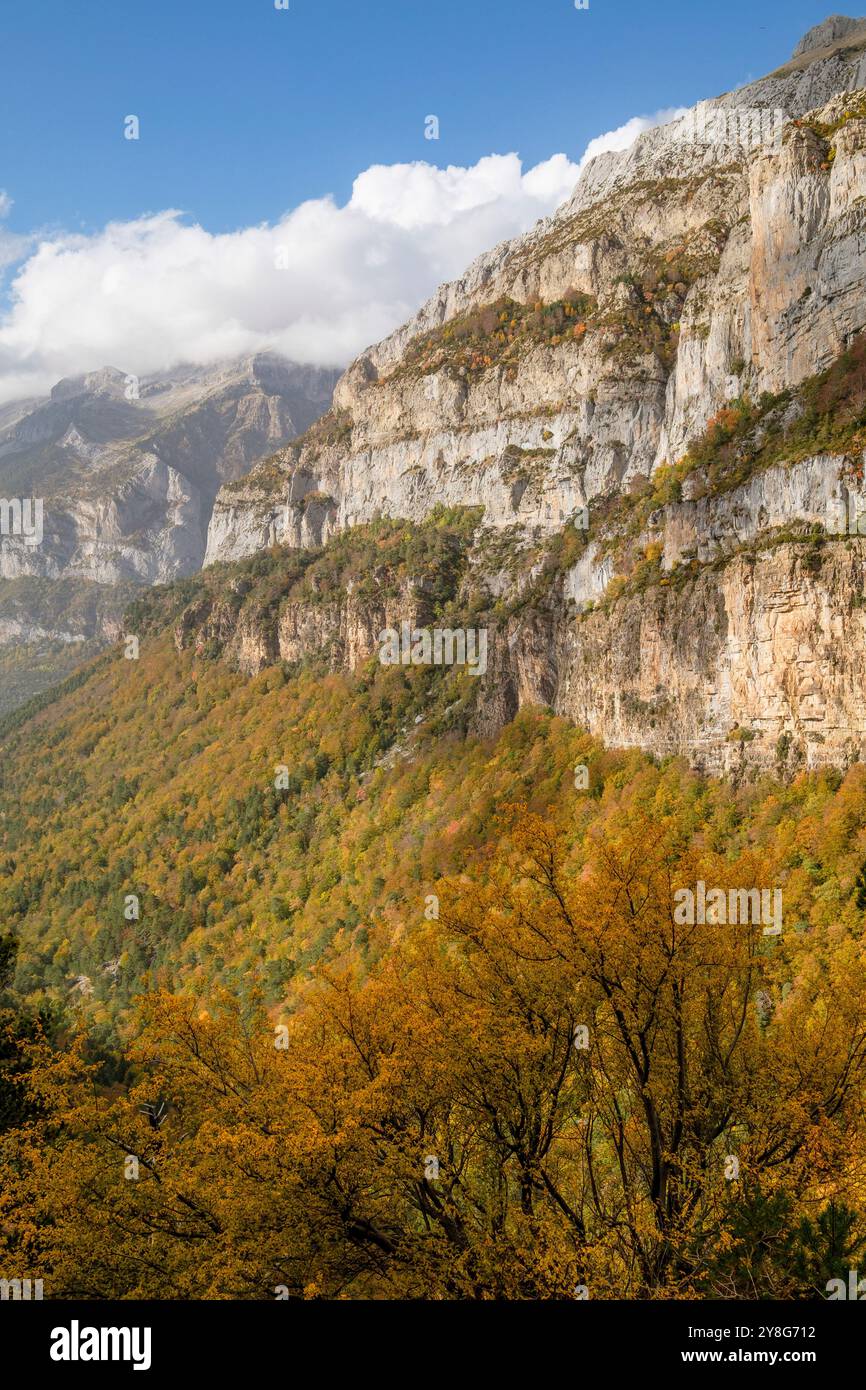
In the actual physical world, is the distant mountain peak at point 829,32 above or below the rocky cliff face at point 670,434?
above

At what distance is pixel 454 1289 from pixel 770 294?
74499mm

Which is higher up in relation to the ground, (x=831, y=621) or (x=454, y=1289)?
(x=831, y=621)

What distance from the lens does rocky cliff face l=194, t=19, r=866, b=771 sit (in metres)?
51.5

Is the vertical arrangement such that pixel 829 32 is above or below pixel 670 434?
above

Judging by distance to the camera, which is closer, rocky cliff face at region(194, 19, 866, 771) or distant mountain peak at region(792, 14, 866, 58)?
rocky cliff face at region(194, 19, 866, 771)

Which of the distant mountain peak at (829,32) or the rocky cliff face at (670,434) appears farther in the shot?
the distant mountain peak at (829,32)

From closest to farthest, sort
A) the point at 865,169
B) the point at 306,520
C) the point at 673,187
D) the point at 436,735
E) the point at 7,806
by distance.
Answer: the point at 865,169, the point at 436,735, the point at 673,187, the point at 7,806, the point at 306,520

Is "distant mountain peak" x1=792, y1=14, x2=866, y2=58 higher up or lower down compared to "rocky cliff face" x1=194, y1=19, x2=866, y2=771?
higher up

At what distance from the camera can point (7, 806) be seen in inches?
5576

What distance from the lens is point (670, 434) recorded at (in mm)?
88688

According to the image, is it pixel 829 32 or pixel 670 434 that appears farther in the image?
pixel 829 32

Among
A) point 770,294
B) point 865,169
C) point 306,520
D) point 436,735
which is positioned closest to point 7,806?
point 306,520

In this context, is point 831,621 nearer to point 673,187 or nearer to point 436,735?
point 436,735

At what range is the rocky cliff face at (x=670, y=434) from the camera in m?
51.5
